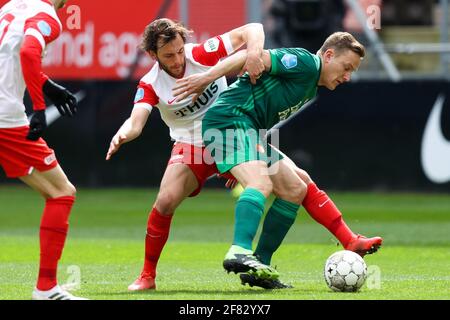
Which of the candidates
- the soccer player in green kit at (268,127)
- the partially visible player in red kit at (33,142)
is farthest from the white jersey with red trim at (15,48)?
the soccer player in green kit at (268,127)

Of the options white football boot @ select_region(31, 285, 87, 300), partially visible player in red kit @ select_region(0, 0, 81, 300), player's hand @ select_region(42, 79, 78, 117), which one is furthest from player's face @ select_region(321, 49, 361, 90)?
white football boot @ select_region(31, 285, 87, 300)

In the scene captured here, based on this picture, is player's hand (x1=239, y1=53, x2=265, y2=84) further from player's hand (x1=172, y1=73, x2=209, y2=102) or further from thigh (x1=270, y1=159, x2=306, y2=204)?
thigh (x1=270, y1=159, x2=306, y2=204)

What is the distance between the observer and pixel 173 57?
807 cm

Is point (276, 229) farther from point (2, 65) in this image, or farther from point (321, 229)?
point (321, 229)

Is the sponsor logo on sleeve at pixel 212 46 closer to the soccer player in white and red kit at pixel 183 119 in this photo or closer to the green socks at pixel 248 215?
the soccer player in white and red kit at pixel 183 119

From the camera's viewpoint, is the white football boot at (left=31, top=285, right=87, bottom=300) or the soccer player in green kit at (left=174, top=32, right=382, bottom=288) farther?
the soccer player in green kit at (left=174, top=32, right=382, bottom=288)

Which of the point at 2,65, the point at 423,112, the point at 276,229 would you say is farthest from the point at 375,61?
the point at 2,65

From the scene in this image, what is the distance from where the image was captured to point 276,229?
8.10 meters

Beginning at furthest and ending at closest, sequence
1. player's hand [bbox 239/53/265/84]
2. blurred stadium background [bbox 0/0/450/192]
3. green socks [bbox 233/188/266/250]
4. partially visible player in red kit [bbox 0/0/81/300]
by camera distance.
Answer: blurred stadium background [bbox 0/0/450/192], player's hand [bbox 239/53/265/84], green socks [bbox 233/188/266/250], partially visible player in red kit [bbox 0/0/81/300]

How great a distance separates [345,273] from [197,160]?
142cm

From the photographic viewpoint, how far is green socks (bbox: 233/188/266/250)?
7.35 metres

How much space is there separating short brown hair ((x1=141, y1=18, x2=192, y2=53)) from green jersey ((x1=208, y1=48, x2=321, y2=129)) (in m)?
0.55

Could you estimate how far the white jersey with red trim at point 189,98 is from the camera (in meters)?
8.20

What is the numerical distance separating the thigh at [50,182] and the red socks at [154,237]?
4.10 feet
